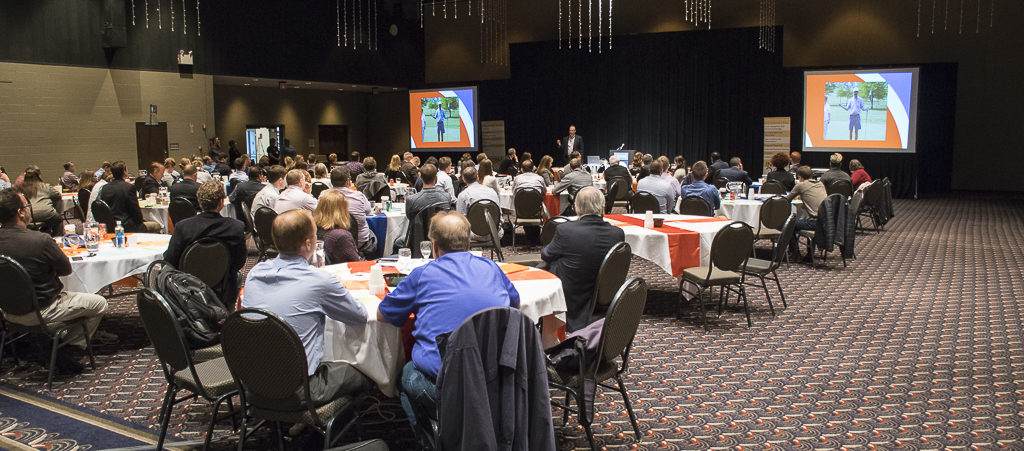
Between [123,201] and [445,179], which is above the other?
A: [445,179]

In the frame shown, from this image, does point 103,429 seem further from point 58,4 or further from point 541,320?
point 58,4

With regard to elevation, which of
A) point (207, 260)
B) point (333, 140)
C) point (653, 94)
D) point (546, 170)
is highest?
point (653, 94)

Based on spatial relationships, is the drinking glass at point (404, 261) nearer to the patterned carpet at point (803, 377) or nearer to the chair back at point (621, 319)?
the patterned carpet at point (803, 377)

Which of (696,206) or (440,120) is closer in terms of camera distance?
(696,206)

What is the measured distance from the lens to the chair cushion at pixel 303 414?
119 inches

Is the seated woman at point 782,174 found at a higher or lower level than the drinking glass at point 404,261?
higher

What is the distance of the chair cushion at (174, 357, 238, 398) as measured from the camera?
3332mm

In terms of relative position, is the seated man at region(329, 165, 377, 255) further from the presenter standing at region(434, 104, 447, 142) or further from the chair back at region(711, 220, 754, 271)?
the presenter standing at region(434, 104, 447, 142)

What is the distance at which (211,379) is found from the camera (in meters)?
3.41

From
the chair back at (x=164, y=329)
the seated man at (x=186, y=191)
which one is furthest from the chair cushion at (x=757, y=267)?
A: the seated man at (x=186, y=191)

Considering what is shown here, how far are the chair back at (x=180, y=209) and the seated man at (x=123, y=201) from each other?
0.34m

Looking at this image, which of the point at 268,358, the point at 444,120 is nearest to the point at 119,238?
the point at 268,358

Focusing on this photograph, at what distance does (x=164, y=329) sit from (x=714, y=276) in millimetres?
4070

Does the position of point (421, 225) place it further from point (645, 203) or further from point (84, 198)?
point (84, 198)
